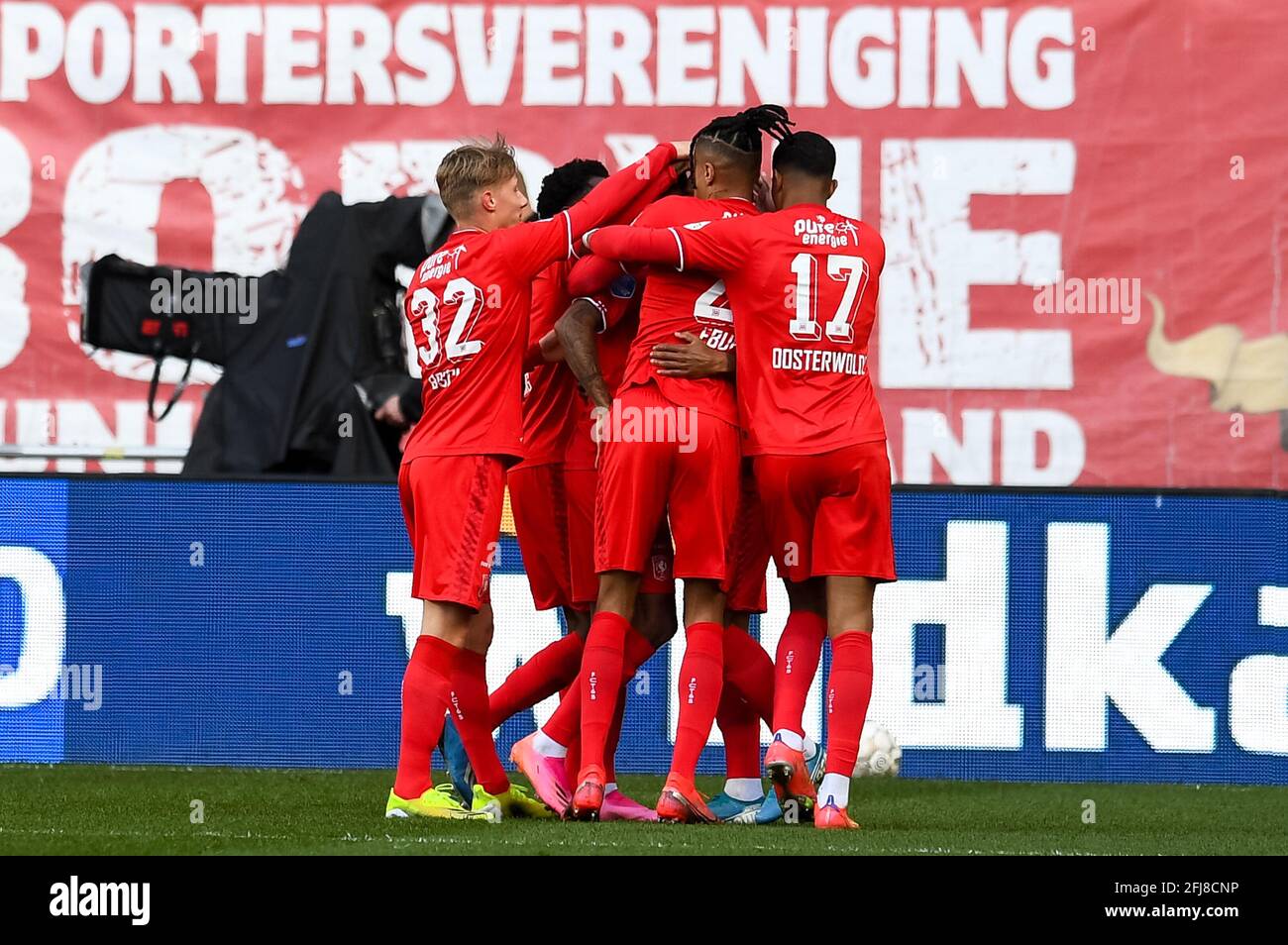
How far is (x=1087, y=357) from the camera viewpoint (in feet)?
28.5

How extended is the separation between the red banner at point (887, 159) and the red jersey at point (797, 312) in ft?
9.51

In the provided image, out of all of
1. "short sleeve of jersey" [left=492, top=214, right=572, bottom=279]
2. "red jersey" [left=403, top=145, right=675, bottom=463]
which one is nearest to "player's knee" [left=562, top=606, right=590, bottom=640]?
"red jersey" [left=403, top=145, right=675, bottom=463]

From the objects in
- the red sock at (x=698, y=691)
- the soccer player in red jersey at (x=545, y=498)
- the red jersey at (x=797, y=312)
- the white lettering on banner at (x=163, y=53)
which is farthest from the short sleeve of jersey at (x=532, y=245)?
the white lettering on banner at (x=163, y=53)

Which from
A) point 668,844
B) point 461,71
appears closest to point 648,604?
point 668,844

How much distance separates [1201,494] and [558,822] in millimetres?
3362

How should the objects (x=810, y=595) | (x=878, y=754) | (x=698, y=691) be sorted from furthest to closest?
(x=878, y=754) → (x=810, y=595) → (x=698, y=691)

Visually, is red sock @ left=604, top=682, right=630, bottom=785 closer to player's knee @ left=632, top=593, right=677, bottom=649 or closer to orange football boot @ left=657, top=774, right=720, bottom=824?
player's knee @ left=632, top=593, right=677, bottom=649

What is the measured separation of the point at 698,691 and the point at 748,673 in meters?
0.45

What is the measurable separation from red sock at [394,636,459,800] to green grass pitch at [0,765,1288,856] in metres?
0.16

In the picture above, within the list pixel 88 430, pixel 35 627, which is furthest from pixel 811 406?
pixel 88 430

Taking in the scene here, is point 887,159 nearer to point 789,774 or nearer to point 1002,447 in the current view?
point 1002,447

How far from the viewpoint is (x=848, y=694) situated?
566 centimetres

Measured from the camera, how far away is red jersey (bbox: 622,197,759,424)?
5832 millimetres

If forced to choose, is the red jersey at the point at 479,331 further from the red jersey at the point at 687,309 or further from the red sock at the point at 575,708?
the red sock at the point at 575,708
